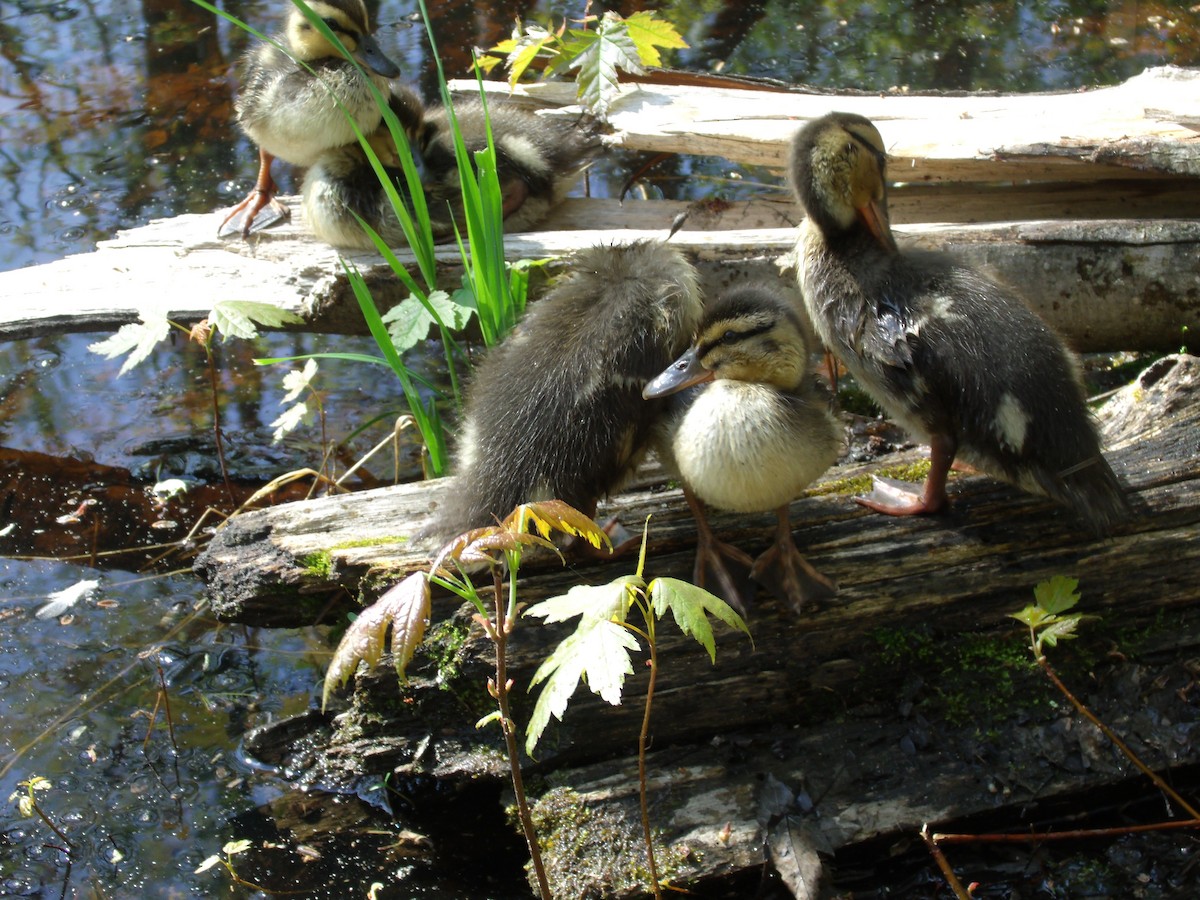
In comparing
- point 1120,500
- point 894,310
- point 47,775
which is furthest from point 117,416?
point 1120,500

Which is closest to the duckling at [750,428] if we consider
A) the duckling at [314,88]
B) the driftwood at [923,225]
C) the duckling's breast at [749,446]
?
the duckling's breast at [749,446]

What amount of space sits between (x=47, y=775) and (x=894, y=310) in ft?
9.83

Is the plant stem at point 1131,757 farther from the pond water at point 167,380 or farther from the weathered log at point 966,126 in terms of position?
the weathered log at point 966,126

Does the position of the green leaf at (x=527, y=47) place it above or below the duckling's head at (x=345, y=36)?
below

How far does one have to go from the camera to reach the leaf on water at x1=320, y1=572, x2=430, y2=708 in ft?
7.00

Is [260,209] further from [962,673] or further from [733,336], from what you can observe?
[962,673]

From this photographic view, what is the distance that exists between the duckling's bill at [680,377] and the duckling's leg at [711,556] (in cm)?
30

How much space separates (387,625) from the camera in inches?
86.2

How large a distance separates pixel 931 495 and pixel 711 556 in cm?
72

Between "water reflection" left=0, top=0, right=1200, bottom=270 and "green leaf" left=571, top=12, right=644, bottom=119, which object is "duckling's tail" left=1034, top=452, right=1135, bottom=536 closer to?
"green leaf" left=571, top=12, right=644, bottom=119

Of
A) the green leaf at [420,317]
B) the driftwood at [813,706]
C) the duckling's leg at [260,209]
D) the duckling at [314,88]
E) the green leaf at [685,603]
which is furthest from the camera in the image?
the duckling's leg at [260,209]

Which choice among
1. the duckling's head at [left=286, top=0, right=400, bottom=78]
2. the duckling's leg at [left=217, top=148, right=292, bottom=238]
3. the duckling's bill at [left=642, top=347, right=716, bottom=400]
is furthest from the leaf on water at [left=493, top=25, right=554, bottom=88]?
the duckling's bill at [left=642, top=347, right=716, bottom=400]

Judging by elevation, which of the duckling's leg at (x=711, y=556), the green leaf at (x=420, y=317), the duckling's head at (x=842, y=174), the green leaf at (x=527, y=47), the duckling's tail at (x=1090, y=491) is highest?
the green leaf at (x=527, y=47)

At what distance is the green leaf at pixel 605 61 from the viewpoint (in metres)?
5.04
